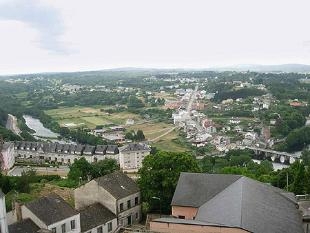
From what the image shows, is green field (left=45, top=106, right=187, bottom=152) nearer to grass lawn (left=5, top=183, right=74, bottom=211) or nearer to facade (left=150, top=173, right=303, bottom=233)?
grass lawn (left=5, top=183, right=74, bottom=211)

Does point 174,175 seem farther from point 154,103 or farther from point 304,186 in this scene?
point 154,103

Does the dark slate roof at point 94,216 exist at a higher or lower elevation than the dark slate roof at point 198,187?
lower

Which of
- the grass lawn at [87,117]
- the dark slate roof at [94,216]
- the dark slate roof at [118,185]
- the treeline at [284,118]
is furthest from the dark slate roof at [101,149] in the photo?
the dark slate roof at [94,216]

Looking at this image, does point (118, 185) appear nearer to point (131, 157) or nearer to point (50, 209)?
point (50, 209)

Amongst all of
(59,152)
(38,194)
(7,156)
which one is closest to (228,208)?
(38,194)

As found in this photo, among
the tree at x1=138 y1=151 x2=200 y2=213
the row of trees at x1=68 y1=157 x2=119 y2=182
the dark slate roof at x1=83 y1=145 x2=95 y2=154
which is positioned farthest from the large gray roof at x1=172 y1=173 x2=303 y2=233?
the dark slate roof at x1=83 y1=145 x2=95 y2=154

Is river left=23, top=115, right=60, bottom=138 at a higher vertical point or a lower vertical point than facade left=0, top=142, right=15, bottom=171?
lower

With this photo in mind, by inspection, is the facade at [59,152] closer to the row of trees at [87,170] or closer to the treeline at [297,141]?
the row of trees at [87,170]
